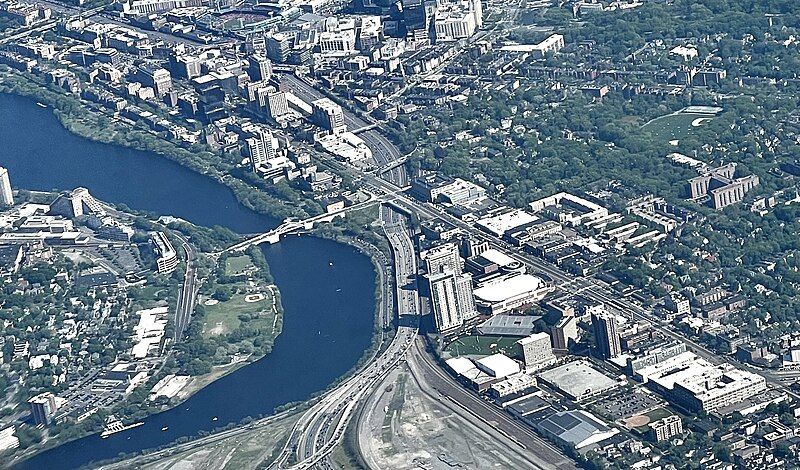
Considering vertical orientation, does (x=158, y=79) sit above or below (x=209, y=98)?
above

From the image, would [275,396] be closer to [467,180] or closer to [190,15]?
[467,180]

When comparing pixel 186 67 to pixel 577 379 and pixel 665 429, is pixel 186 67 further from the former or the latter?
pixel 665 429

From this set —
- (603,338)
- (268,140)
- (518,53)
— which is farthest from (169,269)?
(518,53)

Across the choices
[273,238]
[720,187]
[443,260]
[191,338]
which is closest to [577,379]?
[443,260]

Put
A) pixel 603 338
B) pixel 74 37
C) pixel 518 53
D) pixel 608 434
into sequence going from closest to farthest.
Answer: pixel 608 434 → pixel 603 338 → pixel 518 53 → pixel 74 37

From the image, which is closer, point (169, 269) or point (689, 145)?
point (169, 269)

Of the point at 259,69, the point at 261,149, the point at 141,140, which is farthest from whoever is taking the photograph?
the point at 259,69

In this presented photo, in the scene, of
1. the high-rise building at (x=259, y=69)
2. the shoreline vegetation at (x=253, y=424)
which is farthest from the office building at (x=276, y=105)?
the shoreline vegetation at (x=253, y=424)
